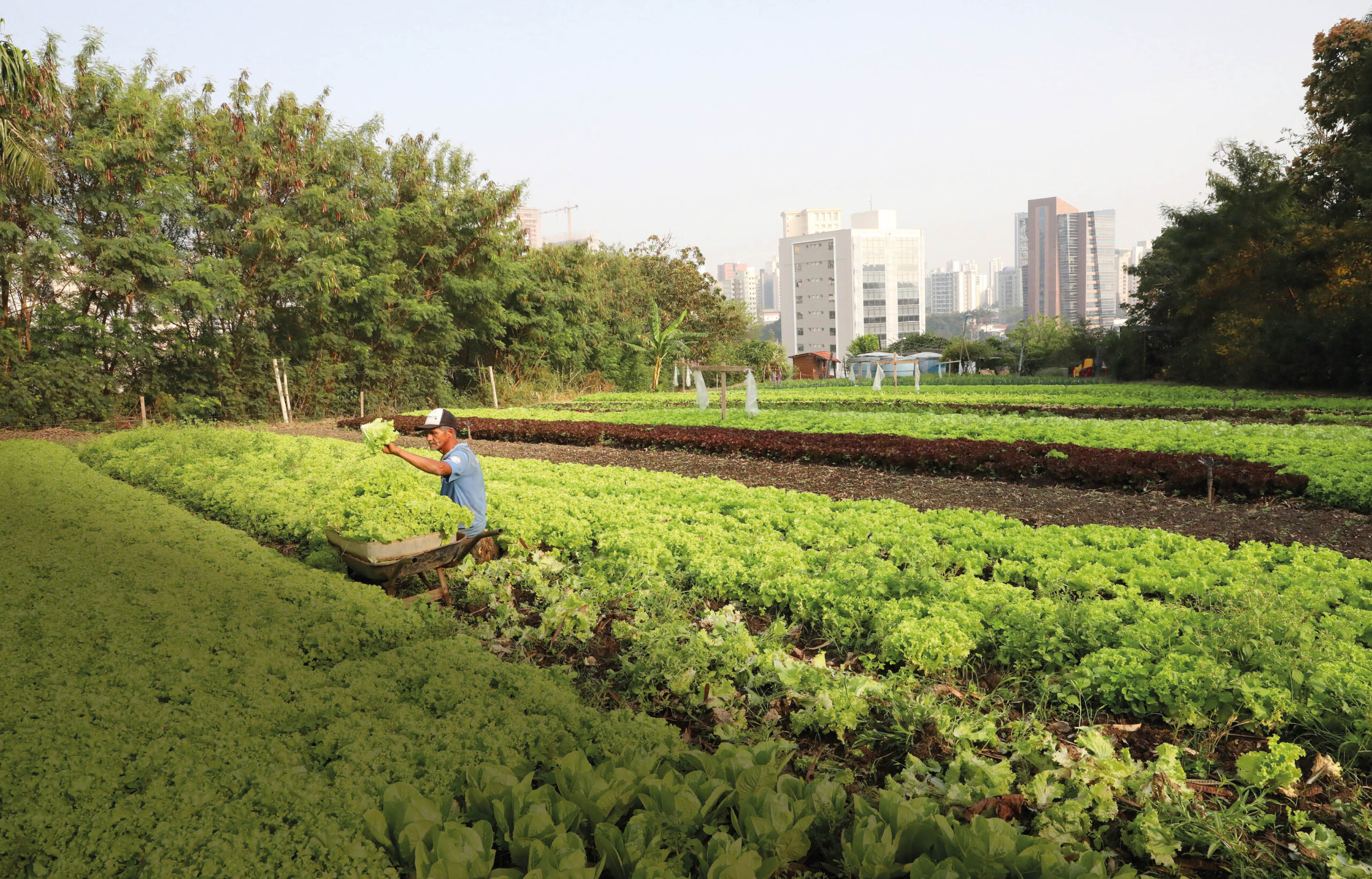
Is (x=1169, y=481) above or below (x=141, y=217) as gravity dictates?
below

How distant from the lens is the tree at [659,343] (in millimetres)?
35688

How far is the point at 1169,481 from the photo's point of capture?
898 centimetres

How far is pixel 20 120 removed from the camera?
1727cm

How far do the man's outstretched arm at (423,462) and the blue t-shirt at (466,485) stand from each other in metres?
0.05

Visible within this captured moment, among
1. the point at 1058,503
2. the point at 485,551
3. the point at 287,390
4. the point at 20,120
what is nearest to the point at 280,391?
the point at 287,390

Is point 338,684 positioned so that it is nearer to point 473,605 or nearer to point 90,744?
point 90,744

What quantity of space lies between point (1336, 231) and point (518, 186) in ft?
88.8

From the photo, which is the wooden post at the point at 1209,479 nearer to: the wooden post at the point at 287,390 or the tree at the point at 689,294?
the wooden post at the point at 287,390

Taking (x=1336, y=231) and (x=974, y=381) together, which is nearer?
(x=1336, y=231)

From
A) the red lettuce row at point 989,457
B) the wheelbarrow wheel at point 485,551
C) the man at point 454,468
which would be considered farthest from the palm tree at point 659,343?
the man at point 454,468

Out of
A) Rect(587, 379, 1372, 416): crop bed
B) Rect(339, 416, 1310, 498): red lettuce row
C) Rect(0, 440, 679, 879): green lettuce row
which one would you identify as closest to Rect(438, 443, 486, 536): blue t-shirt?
Rect(0, 440, 679, 879): green lettuce row

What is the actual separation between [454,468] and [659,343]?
30299mm

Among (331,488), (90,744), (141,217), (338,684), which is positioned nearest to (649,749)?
(338,684)

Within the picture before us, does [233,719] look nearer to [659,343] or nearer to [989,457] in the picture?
[989,457]
